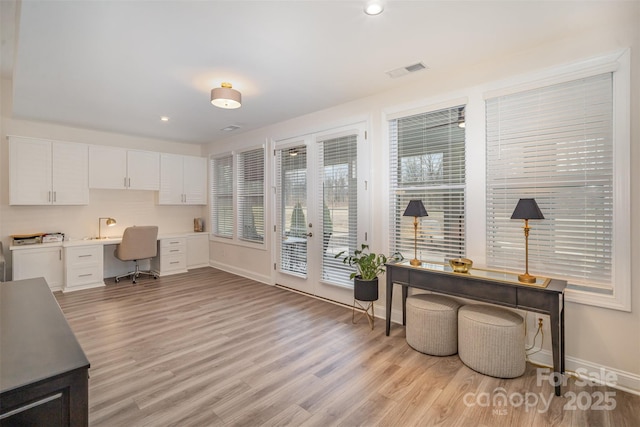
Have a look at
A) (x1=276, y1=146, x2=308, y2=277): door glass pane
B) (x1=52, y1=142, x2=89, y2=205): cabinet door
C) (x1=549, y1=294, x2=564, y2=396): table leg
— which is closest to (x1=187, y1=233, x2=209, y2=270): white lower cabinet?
(x1=52, y1=142, x2=89, y2=205): cabinet door

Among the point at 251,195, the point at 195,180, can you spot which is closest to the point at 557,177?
the point at 251,195

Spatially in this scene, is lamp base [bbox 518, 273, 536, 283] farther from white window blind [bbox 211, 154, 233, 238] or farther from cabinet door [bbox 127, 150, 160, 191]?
cabinet door [bbox 127, 150, 160, 191]

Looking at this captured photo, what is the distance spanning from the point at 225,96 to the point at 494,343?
3.32m

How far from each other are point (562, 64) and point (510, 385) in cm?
256

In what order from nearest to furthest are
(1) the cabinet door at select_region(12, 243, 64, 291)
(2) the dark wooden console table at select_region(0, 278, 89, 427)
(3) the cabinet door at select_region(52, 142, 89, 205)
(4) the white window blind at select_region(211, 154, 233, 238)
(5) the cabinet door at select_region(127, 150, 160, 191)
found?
(2) the dark wooden console table at select_region(0, 278, 89, 427), (1) the cabinet door at select_region(12, 243, 64, 291), (3) the cabinet door at select_region(52, 142, 89, 205), (5) the cabinet door at select_region(127, 150, 160, 191), (4) the white window blind at select_region(211, 154, 233, 238)

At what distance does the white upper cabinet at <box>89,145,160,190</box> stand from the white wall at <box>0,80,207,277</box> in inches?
12.7

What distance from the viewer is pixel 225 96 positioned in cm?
311

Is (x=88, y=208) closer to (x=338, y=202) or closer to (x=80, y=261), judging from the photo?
(x=80, y=261)

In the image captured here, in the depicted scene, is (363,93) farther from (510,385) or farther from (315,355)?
(510,385)

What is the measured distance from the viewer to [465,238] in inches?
116

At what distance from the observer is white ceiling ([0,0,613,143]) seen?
6.74 feet

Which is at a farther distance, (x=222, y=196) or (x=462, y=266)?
(x=222, y=196)

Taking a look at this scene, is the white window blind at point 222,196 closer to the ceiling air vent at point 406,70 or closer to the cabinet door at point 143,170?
the cabinet door at point 143,170

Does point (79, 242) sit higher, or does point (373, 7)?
point (373, 7)
